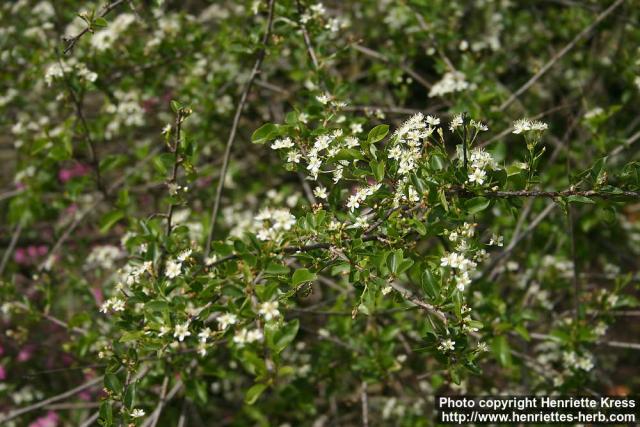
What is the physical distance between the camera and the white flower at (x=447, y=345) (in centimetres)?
160

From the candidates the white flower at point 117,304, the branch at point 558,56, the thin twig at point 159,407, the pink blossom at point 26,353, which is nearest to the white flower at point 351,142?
the white flower at point 117,304

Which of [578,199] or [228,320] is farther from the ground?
[578,199]

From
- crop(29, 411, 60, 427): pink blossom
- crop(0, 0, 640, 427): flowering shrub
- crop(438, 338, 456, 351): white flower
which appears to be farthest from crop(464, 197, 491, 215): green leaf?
crop(29, 411, 60, 427): pink blossom

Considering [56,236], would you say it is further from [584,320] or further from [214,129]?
[584,320]

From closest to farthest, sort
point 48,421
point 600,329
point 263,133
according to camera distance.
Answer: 1. point 263,133
2. point 600,329
3. point 48,421

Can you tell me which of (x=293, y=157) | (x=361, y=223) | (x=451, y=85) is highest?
(x=451, y=85)

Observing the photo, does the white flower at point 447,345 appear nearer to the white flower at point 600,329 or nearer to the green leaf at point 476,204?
the green leaf at point 476,204

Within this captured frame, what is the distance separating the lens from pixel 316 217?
1672 millimetres

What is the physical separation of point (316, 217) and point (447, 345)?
514 mm

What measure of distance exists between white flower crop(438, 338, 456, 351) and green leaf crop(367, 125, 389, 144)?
2.02 ft

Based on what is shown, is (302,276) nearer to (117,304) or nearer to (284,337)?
(284,337)

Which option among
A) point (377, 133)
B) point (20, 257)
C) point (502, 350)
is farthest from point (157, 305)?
point (20, 257)

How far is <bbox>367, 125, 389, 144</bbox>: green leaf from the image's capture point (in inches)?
68.1

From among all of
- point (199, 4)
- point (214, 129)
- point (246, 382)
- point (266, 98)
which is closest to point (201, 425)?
point (246, 382)
